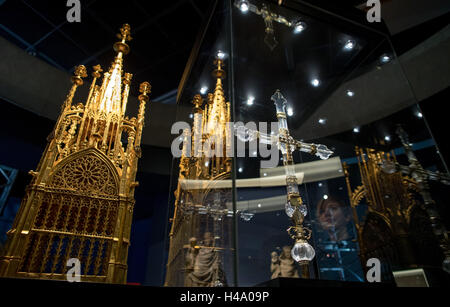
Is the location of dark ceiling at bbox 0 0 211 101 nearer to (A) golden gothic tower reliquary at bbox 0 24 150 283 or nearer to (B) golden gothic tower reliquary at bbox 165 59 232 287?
(A) golden gothic tower reliquary at bbox 0 24 150 283

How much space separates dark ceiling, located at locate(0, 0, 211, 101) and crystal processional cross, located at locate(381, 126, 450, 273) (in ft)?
11.8

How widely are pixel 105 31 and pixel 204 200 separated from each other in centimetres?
470

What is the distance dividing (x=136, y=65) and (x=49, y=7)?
178 cm

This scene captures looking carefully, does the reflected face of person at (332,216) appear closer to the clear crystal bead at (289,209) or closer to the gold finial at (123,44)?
the clear crystal bead at (289,209)

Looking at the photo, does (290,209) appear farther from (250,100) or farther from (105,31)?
(105,31)

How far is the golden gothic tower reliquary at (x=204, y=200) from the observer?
6.01 ft

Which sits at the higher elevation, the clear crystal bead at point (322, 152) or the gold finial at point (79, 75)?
the gold finial at point (79, 75)

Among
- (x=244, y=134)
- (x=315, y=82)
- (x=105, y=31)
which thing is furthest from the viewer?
(x=105, y=31)

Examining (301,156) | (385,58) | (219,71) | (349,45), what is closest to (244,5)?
(219,71)

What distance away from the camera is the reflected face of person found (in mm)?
2644

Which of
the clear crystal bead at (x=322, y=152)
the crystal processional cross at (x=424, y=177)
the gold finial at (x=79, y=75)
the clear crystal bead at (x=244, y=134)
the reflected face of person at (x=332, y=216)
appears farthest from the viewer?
the gold finial at (x=79, y=75)

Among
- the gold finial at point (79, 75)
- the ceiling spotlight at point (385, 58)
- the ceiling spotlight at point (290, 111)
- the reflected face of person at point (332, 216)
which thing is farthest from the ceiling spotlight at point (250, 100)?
the gold finial at point (79, 75)

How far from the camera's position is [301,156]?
2.58 m

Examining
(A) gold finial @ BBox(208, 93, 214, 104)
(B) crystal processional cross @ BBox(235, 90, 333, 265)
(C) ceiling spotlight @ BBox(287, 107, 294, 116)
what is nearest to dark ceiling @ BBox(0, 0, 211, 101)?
(A) gold finial @ BBox(208, 93, 214, 104)
